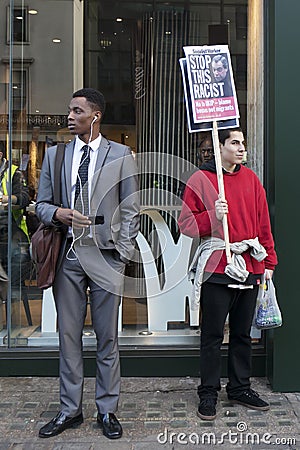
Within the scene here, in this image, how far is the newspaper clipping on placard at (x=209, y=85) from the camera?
145 inches

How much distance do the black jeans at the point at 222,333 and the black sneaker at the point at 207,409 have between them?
46mm

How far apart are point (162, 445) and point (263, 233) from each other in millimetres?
1563

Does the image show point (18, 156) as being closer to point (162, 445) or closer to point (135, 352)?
point (135, 352)

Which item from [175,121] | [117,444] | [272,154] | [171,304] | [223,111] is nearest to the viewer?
[117,444]

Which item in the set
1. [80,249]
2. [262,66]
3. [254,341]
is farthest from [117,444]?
[262,66]

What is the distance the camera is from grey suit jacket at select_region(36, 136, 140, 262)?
11.3 ft

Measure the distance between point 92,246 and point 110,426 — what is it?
1.14 m

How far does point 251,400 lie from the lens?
156 inches

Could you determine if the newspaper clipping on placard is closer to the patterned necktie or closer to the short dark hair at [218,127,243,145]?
the short dark hair at [218,127,243,145]

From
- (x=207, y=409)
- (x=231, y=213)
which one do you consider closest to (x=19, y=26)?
(x=231, y=213)

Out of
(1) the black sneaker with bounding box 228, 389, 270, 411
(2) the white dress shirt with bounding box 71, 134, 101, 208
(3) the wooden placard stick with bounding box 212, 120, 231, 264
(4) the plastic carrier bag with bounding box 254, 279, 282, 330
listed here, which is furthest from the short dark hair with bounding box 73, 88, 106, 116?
(1) the black sneaker with bounding box 228, 389, 270, 411

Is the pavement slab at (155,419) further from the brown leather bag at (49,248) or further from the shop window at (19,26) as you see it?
the shop window at (19,26)

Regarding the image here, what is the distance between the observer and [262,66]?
4.61 m

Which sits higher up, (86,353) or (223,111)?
(223,111)
